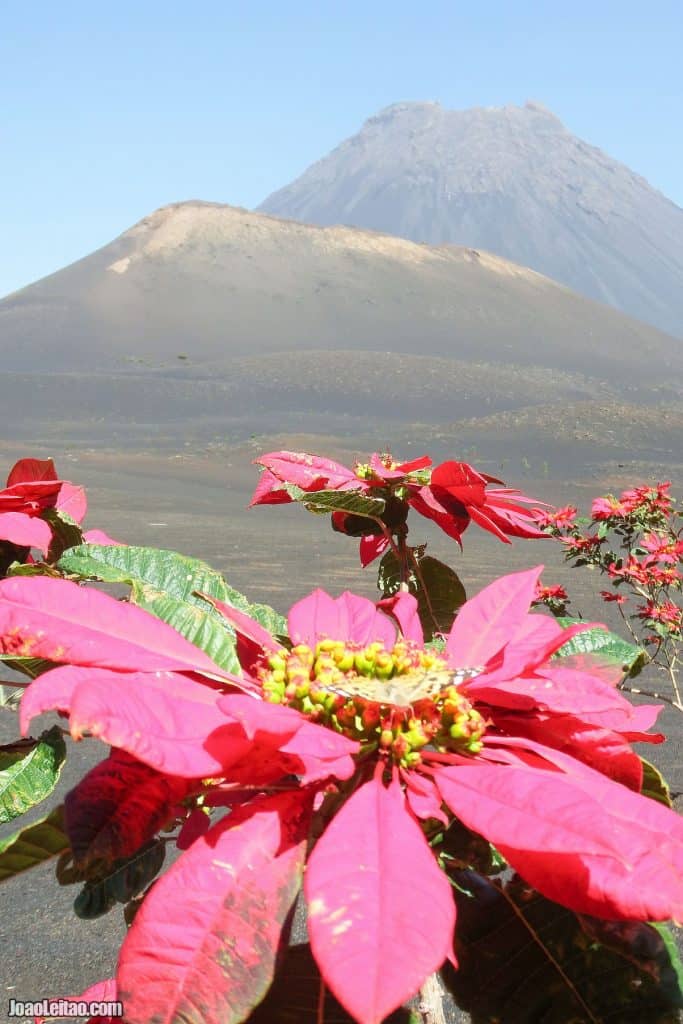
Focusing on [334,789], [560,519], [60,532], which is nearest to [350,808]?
[334,789]

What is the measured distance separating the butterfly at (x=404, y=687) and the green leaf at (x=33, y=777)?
0.61 feet

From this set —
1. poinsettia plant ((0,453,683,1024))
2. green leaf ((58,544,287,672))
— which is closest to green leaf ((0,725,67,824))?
poinsettia plant ((0,453,683,1024))

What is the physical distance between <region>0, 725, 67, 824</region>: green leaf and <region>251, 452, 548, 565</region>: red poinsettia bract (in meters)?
0.38

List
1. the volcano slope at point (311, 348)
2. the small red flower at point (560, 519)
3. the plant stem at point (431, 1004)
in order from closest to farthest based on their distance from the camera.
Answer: the plant stem at point (431, 1004), the small red flower at point (560, 519), the volcano slope at point (311, 348)

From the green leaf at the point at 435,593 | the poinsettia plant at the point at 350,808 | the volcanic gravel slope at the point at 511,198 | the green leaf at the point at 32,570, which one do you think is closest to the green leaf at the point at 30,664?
the poinsettia plant at the point at 350,808

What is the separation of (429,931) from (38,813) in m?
3.92

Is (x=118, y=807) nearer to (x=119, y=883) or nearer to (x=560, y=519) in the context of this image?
(x=119, y=883)

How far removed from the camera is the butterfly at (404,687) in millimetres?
500

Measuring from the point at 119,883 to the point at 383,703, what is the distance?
0.21m

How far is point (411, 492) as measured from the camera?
3.24 ft

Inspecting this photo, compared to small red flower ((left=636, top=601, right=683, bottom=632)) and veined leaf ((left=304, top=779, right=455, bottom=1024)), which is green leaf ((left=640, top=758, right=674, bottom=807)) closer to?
veined leaf ((left=304, top=779, right=455, bottom=1024))

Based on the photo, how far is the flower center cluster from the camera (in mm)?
513

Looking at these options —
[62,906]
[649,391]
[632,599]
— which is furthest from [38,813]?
[649,391]

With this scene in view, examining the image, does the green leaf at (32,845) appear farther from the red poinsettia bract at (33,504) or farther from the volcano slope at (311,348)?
the volcano slope at (311,348)
